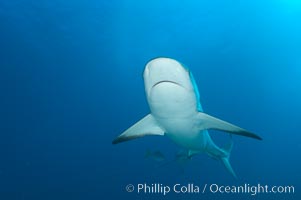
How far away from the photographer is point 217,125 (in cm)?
473

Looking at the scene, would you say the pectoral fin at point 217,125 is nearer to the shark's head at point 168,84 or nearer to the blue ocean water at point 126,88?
the shark's head at point 168,84

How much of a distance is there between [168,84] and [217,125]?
137 cm

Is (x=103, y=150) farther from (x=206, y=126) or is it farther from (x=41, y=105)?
(x=206, y=126)

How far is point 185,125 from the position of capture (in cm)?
502

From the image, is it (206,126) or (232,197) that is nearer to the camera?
(206,126)

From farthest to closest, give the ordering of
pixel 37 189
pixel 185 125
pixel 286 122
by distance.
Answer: pixel 286 122
pixel 37 189
pixel 185 125

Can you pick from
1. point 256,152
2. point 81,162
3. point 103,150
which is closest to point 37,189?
point 81,162

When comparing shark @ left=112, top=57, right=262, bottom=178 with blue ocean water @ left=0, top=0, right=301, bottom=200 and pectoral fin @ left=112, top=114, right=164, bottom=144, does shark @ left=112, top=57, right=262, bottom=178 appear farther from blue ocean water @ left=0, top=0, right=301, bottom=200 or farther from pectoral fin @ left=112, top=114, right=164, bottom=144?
blue ocean water @ left=0, top=0, right=301, bottom=200

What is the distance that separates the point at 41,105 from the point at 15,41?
7.06 meters

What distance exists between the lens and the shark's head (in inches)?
139

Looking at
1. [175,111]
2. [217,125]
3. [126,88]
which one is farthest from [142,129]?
[126,88]

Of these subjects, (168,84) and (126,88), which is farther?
(126,88)

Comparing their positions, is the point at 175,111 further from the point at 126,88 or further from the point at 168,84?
the point at 126,88

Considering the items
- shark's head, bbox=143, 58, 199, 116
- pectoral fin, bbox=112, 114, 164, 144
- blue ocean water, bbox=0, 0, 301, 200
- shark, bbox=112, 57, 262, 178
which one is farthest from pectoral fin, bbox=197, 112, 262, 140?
blue ocean water, bbox=0, 0, 301, 200
